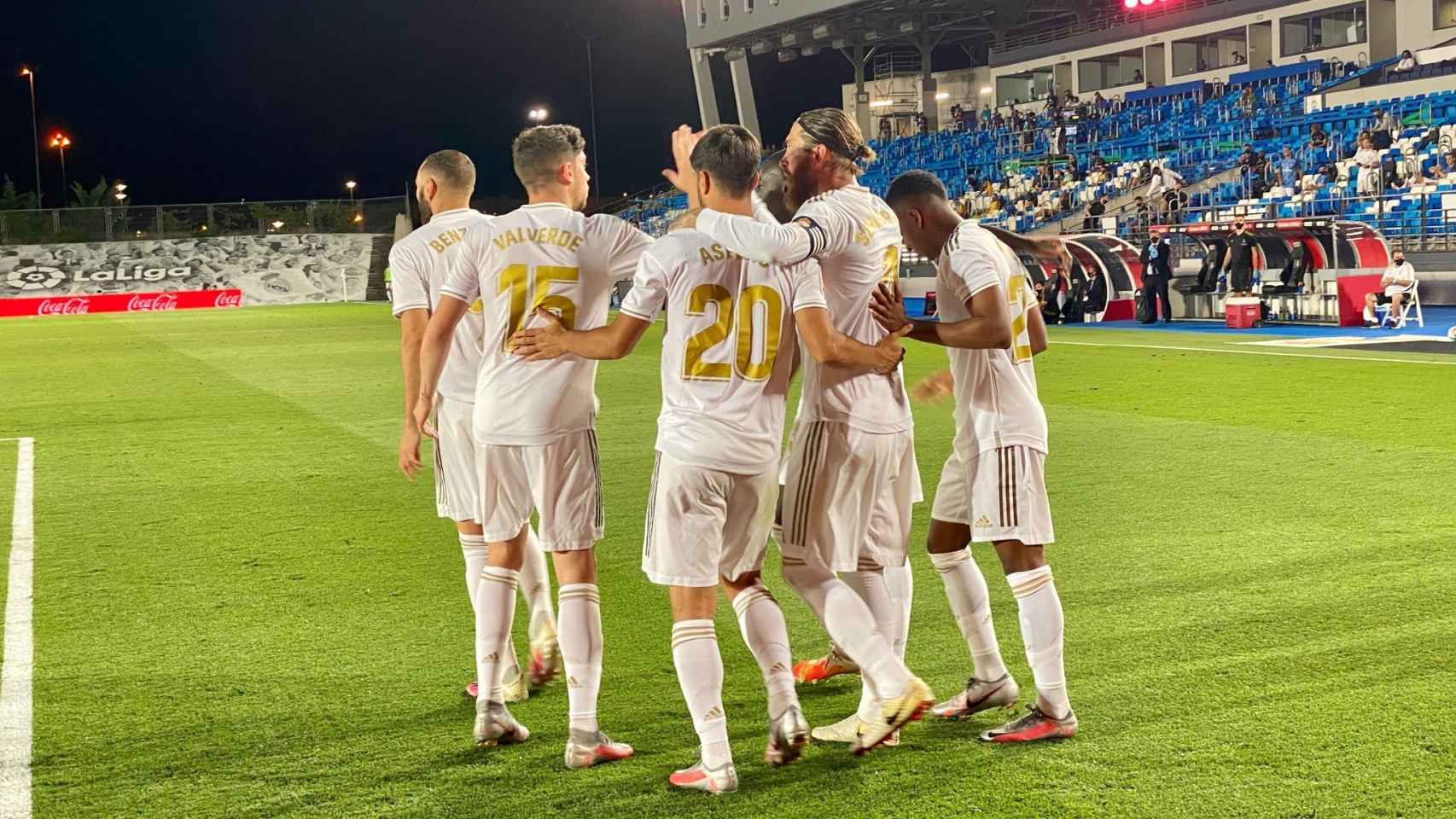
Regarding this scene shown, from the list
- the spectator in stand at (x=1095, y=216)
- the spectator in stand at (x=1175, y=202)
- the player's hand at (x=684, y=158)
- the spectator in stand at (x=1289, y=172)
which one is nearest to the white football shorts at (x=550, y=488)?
the player's hand at (x=684, y=158)

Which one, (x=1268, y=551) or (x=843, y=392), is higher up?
(x=843, y=392)

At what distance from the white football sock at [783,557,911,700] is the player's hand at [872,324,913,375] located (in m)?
0.63

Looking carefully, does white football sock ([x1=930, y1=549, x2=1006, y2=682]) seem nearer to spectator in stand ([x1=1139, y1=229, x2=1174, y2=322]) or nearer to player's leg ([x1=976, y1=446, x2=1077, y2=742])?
player's leg ([x1=976, y1=446, x2=1077, y2=742])

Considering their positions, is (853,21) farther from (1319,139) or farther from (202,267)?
(202,267)

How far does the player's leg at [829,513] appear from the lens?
4371 millimetres

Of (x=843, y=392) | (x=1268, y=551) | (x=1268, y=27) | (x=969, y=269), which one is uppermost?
(x=1268, y=27)

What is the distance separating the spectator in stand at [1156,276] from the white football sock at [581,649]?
2337 centimetres

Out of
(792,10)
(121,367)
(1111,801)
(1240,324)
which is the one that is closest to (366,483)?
(1111,801)

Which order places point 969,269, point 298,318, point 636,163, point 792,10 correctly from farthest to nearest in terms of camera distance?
point 636,163, point 792,10, point 298,318, point 969,269

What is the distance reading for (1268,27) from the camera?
4644cm

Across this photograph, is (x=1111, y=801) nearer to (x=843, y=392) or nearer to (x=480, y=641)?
(x=843, y=392)

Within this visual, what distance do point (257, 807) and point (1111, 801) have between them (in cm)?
243

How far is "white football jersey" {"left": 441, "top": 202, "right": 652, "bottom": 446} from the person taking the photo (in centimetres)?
452

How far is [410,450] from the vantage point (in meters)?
5.20
